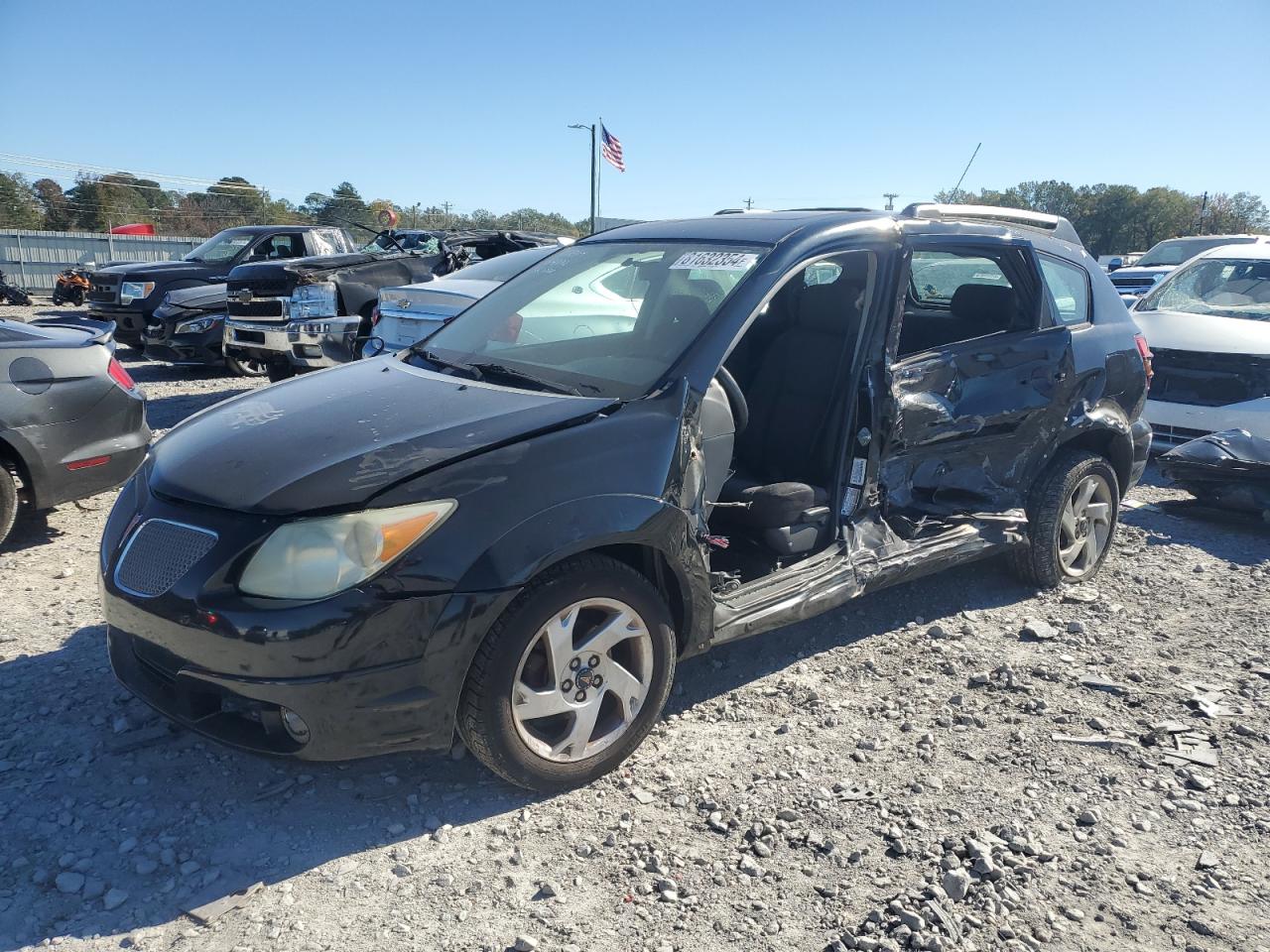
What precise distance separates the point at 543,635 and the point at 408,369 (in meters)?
1.45

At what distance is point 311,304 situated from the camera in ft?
32.0

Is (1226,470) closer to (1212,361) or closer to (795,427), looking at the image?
(1212,361)

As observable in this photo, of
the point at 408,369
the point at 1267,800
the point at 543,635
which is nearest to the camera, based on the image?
the point at 543,635

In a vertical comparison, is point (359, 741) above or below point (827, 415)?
below

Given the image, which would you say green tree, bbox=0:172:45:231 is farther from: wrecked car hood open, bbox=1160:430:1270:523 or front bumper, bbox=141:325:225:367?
wrecked car hood open, bbox=1160:430:1270:523

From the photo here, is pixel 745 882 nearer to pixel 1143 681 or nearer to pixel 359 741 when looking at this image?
pixel 359 741

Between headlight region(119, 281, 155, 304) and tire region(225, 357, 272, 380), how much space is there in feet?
6.51

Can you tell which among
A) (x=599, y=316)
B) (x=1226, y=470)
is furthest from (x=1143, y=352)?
(x=599, y=316)

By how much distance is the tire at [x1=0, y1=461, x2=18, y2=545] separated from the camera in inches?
193

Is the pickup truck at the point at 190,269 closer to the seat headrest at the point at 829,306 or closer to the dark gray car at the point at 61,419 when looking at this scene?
the dark gray car at the point at 61,419

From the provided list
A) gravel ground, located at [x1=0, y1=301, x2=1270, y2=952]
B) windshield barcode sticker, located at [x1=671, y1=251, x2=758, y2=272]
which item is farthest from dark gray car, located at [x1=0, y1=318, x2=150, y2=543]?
windshield barcode sticker, located at [x1=671, y1=251, x2=758, y2=272]

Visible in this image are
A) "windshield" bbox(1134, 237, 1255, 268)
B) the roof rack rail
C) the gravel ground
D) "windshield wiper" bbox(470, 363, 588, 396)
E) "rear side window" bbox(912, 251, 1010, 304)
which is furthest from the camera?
"windshield" bbox(1134, 237, 1255, 268)

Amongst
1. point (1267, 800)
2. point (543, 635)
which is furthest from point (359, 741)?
point (1267, 800)

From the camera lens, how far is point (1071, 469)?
4.80 metres
